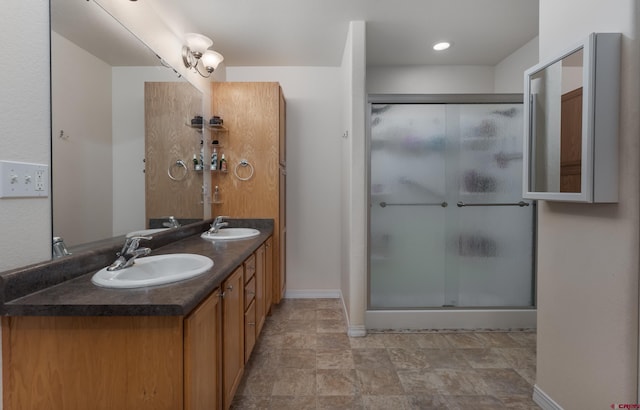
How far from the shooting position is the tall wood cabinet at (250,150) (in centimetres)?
277

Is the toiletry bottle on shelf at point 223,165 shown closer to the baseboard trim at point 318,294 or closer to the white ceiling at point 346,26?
the white ceiling at point 346,26

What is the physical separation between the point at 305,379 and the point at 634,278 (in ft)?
5.60

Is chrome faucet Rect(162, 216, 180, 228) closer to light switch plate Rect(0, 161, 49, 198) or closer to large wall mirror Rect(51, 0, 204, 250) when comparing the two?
large wall mirror Rect(51, 0, 204, 250)

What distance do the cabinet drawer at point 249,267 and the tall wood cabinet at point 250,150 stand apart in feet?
2.50

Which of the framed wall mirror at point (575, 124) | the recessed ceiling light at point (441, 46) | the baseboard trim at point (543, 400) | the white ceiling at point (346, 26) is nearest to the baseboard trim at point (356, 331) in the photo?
the baseboard trim at point (543, 400)

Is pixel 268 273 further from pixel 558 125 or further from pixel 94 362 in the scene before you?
pixel 558 125

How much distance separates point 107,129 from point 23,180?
0.57m

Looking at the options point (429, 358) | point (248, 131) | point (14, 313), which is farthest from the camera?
point (248, 131)

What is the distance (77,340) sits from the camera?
35.9 inches

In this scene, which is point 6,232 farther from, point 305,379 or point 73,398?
point 305,379

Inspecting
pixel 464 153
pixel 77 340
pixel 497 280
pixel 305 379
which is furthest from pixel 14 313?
pixel 497 280

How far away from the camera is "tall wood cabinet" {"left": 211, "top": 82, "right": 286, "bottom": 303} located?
2766 millimetres

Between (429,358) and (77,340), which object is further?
(429,358)

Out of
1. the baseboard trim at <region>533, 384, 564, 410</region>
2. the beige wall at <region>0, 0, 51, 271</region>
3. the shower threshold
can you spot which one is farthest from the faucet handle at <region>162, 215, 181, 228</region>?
the baseboard trim at <region>533, 384, 564, 410</region>
